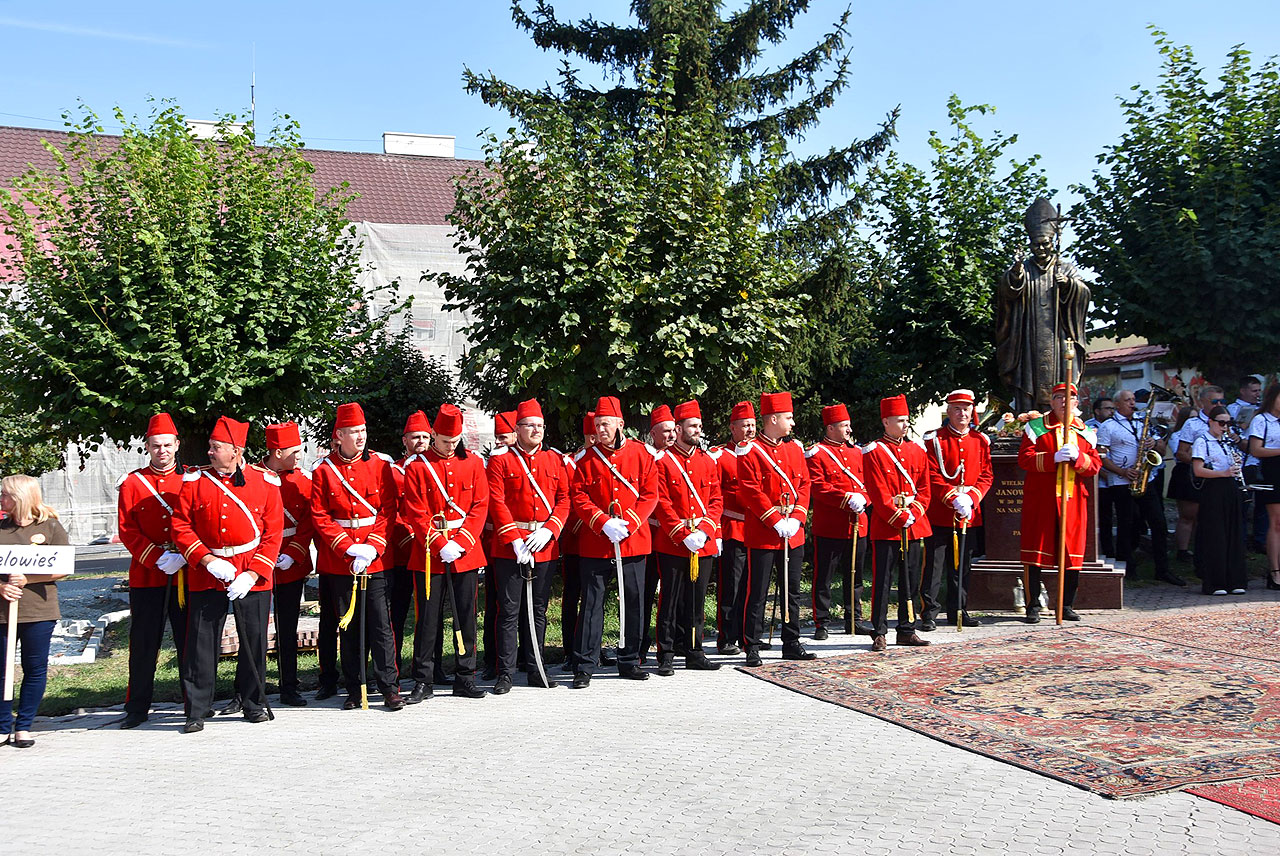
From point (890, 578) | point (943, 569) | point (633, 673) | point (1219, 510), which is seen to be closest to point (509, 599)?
point (633, 673)

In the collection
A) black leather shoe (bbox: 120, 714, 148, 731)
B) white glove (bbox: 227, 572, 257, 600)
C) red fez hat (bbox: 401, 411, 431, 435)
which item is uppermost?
red fez hat (bbox: 401, 411, 431, 435)

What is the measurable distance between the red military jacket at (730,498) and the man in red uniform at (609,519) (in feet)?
2.54

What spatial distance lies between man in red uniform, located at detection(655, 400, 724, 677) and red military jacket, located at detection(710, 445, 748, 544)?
261mm

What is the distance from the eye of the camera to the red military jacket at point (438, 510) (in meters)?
7.88

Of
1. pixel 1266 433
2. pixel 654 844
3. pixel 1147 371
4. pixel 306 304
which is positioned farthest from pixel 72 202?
pixel 1147 371

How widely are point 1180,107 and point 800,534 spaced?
8243 millimetres

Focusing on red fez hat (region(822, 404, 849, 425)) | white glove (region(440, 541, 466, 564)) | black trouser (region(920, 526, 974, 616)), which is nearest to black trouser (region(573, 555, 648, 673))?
white glove (region(440, 541, 466, 564))

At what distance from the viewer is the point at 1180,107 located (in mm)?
13648

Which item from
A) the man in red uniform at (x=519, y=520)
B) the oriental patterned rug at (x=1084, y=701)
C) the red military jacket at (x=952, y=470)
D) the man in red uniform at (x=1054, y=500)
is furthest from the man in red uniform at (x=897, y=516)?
the man in red uniform at (x=519, y=520)

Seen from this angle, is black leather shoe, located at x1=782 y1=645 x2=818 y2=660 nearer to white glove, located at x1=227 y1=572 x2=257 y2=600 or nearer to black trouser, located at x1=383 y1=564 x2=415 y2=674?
black trouser, located at x1=383 y1=564 x2=415 y2=674

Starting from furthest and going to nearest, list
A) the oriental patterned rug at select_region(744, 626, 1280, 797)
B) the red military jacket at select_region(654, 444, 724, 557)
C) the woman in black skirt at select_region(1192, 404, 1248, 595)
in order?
the woman in black skirt at select_region(1192, 404, 1248, 595)
the red military jacket at select_region(654, 444, 724, 557)
the oriental patterned rug at select_region(744, 626, 1280, 797)

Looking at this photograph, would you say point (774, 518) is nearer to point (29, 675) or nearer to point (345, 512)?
point (345, 512)

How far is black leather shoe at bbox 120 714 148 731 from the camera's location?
7.34 meters

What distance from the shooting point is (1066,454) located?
32.6 ft
